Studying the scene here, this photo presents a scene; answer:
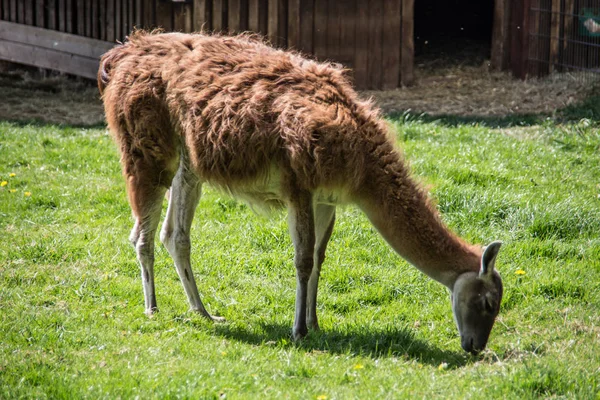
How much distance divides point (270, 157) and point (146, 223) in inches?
46.0

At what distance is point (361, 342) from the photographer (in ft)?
18.3

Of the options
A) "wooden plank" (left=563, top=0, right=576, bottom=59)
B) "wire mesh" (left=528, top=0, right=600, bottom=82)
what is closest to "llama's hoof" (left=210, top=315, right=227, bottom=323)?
"wire mesh" (left=528, top=0, right=600, bottom=82)

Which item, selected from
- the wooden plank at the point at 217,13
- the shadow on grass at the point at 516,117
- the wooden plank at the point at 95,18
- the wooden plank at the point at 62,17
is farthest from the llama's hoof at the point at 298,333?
the wooden plank at the point at 62,17

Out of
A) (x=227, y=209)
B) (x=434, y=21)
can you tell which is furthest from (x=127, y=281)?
(x=434, y=21)

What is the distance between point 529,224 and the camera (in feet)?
24.5

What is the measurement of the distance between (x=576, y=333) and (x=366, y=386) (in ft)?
5.88

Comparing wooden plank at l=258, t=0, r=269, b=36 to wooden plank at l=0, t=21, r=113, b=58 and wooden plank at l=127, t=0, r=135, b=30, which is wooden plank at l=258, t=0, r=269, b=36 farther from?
wooden plank at l=0, t=21, r=113, b=58

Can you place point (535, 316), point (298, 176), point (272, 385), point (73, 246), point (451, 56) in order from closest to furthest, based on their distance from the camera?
point (272, 385), point (298, 176), point (535, 316), point (73, 246), point (451, 56)

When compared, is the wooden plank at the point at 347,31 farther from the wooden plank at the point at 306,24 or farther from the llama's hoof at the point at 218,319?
the llama's hoof at the point at 218,319

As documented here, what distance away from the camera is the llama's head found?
532 centimetres

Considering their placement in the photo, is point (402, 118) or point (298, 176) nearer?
point (298, 176)

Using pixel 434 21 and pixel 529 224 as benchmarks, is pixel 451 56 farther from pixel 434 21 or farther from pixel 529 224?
pixel 529 224

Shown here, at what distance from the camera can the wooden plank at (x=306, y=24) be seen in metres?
12.8

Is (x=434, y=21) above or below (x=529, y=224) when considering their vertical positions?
above
